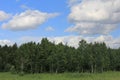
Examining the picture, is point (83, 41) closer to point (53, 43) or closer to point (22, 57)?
point (53, 43)

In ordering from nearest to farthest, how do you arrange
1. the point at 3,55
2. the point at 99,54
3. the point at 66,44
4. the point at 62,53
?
the point at 62,53, the point at 99,54, the point at 66,44, the point at 3,55

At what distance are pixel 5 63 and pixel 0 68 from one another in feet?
11.6

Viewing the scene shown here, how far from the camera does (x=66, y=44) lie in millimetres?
123125

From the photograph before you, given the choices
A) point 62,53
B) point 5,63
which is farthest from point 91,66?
point 5,63

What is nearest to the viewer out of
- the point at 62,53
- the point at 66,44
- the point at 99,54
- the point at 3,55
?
the point at 62,53

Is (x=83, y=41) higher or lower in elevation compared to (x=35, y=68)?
higher

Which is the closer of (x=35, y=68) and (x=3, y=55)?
(x=35, y=68)

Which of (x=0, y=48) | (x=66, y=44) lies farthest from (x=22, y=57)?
(x=0, y=48)

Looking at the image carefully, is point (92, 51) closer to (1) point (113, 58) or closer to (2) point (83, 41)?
(2) point (83, 41)

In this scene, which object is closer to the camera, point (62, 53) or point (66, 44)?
point (62, 53)

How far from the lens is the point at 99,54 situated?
113562 millimetres

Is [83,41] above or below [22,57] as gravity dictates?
above

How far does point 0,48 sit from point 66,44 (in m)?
34.7

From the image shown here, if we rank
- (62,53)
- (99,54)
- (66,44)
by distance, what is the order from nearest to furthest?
1. (62,53)
2. (99,54)
3. (66,44)
